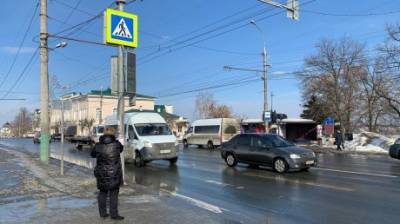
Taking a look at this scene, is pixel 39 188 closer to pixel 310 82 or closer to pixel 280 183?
pixel 280 183

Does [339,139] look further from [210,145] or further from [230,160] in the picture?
[230,160]

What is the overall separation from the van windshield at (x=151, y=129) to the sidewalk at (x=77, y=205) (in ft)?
24.6

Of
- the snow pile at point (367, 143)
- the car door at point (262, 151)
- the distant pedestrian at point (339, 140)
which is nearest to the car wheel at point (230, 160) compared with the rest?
the car door at point (262, 151)

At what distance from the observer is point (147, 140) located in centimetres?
2017

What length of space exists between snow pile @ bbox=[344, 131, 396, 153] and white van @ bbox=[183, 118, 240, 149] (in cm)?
967

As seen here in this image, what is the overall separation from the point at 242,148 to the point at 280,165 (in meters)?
2.45

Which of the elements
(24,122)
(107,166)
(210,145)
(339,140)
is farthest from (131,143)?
(24,122)

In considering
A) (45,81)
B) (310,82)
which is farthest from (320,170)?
(310,82)

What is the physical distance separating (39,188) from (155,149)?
862cm

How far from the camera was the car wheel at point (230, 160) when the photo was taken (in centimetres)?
1914

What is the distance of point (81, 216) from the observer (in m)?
8.09

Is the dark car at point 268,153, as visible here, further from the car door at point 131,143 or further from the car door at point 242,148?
the car door at point 131,143

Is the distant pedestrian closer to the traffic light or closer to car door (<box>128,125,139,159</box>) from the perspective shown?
car door (<box>128,125,139,159</box>)

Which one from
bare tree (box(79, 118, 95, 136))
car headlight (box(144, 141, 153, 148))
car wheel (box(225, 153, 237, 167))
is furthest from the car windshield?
bare tree (box(79, 118, 95, 136))
